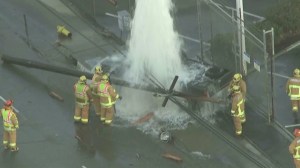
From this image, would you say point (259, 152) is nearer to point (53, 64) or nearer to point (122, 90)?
point (122, 90)

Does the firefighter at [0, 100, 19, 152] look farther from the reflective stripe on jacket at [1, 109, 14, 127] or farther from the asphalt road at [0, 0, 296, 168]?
the asphalt road at [0, 0, 296, 168]

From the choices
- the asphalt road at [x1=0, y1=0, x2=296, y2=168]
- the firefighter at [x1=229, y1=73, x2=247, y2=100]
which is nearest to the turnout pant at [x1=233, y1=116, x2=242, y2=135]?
the asphalt road at [x1=0, y1=0, x2=296, y2=168]

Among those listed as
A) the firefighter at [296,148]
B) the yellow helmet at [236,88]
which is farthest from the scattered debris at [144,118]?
the firefighter at [296,148]

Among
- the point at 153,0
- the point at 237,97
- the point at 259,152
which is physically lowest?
the point at 259,152

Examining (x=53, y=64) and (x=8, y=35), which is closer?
(x=53, y=64)

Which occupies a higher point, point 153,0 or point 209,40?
point 153,0

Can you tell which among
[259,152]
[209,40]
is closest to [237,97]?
[259,152]

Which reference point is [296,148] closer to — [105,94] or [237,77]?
[237,77]
